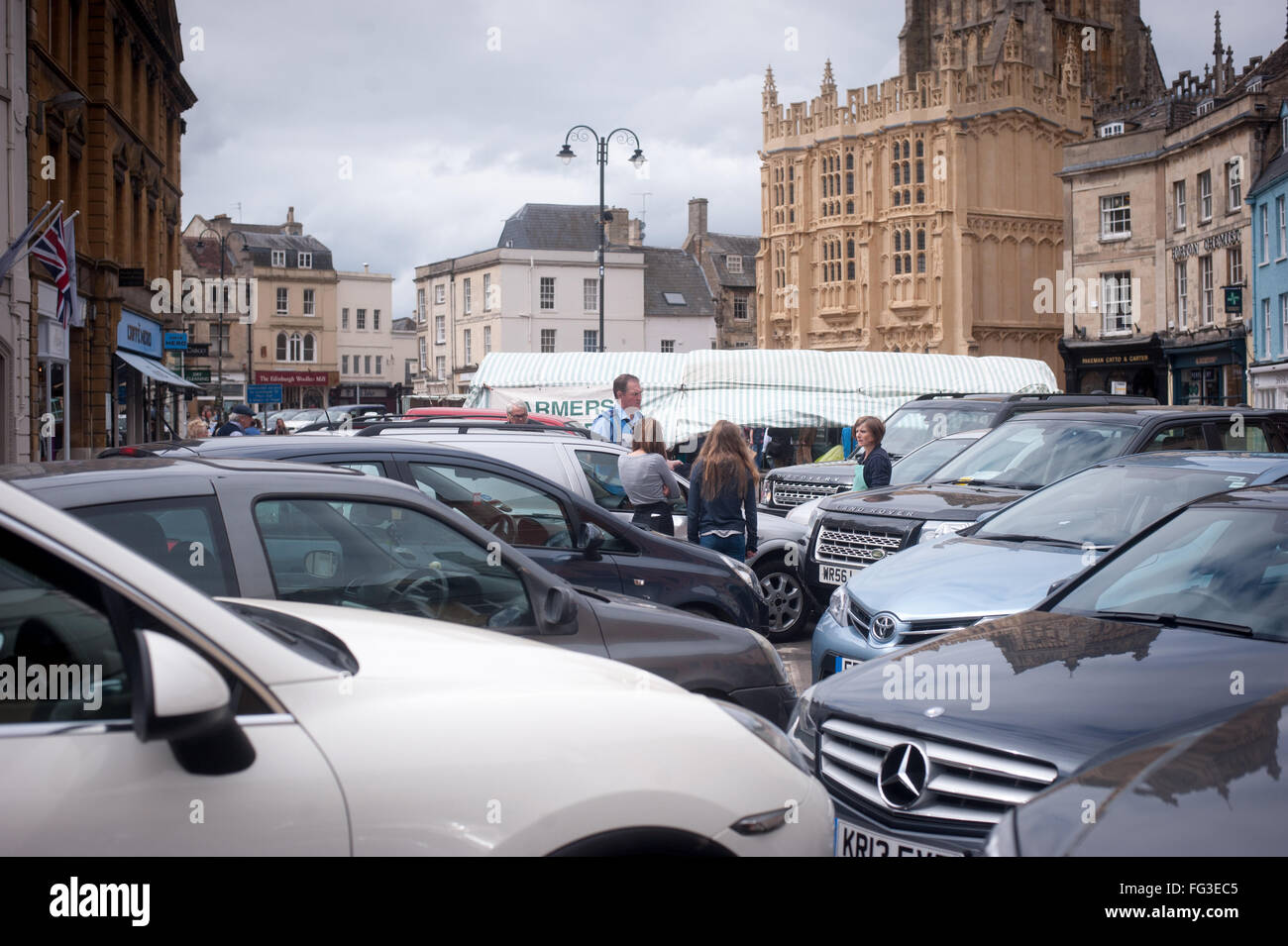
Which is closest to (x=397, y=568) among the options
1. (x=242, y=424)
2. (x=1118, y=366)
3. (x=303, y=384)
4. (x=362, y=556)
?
(x=362, y=556)

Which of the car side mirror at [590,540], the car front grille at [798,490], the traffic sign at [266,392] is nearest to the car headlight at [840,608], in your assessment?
the car side mirror at [590,540]

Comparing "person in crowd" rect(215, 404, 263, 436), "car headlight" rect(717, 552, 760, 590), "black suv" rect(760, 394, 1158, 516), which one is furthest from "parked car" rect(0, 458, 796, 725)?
"person in crowd" rect(215, 404, 263, 436)

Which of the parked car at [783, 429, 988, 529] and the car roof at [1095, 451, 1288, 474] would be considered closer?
the car roof at [1095, 451, 1288, 474]

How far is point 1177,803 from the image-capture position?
2510mm

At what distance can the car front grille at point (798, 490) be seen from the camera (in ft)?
44.5

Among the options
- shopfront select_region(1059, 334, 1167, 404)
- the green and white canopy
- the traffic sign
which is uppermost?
shopfront select_region(1059, 334, 1167, 404)

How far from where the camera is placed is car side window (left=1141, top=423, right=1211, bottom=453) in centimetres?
920

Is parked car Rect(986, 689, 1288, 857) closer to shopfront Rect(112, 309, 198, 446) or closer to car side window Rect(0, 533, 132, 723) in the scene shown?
car side window Rect(0, 533, 132, 723)

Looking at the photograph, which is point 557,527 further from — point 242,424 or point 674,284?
point 674,284

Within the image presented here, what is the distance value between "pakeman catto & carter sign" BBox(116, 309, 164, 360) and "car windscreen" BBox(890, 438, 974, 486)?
21.8 meters

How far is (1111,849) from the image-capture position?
245 cm

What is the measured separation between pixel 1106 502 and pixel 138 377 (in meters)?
31.8

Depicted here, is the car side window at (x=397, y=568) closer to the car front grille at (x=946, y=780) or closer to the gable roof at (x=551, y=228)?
the car front grille at (x=946, y=780)

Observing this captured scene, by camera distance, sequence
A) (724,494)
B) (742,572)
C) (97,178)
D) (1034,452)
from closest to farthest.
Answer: (742,572) < (724,494) < (1034,452) < (97,178)
